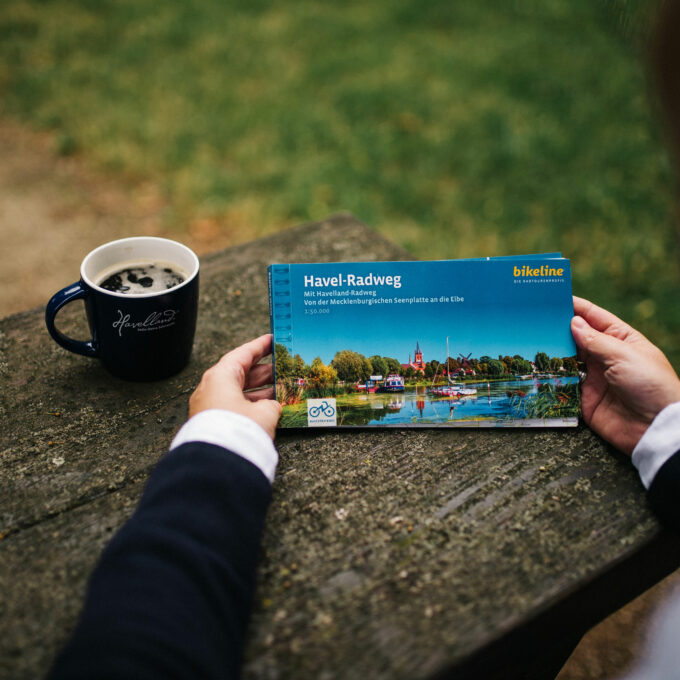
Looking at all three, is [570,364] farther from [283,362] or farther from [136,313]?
[136,313]

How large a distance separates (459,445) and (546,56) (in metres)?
4.00

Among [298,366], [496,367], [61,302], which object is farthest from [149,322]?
[496,367]

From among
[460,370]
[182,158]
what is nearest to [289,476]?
[460,370]

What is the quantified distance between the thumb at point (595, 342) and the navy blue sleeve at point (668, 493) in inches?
7.5

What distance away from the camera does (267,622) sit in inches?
28.9

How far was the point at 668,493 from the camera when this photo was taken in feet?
2.83

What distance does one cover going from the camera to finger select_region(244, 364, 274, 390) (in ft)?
3.52

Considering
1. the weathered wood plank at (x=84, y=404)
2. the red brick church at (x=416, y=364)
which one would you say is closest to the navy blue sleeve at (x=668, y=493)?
the red brick church at (x=416, y=364)

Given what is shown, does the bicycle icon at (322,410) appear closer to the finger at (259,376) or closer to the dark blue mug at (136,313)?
the finger at (259,376)

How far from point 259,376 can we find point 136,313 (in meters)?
0.25

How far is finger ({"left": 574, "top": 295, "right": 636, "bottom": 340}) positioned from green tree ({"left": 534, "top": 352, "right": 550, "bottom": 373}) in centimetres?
15

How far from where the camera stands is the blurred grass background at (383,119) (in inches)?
112

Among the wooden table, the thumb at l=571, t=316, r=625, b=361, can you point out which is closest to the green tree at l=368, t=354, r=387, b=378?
the wooden table

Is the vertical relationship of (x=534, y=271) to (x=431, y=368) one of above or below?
above
